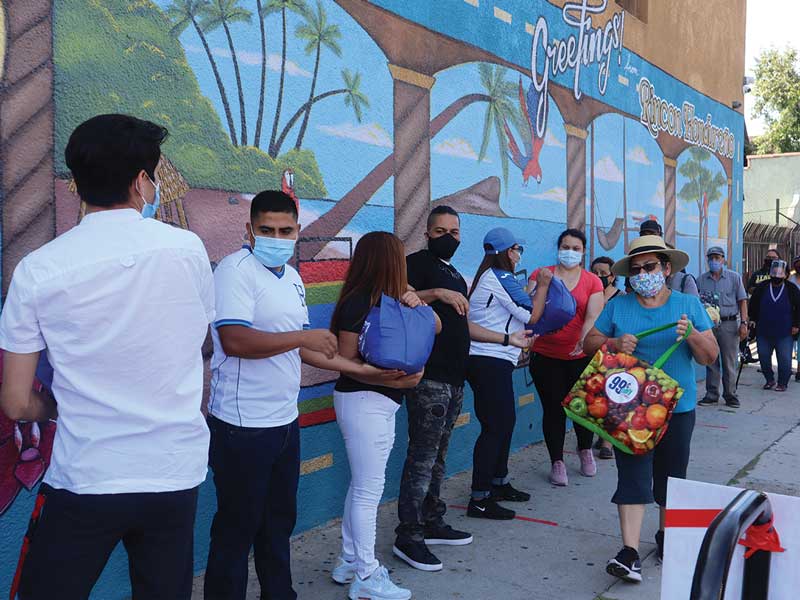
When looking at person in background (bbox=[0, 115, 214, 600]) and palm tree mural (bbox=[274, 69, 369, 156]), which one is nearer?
person in background (bbox=[0, 115, 214, 600])

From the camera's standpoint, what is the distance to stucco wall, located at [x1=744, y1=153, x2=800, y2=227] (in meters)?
29.9

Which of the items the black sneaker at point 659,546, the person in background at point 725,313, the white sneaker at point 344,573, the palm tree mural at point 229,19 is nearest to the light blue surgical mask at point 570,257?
the black sneaker at point 659,546

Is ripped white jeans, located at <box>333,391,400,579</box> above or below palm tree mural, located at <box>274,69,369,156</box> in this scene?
below

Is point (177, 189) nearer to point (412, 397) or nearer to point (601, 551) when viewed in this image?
point (412, 397)

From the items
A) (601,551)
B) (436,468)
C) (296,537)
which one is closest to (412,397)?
(436,468)

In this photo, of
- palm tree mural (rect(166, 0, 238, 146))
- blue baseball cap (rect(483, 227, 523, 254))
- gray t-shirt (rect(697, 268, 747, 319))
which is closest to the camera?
palm tree mural (rect(166, 0, 238, 146))

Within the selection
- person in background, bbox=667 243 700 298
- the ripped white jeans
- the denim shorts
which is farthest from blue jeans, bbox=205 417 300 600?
person in background, bbox=667 243 700 298

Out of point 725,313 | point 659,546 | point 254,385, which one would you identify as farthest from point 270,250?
point 725,313

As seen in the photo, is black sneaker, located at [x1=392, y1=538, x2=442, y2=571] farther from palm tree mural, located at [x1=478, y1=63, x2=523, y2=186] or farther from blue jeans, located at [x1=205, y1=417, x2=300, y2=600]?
palm tree mural, located at [x1=478, y1=63, x2=523, y2=186]

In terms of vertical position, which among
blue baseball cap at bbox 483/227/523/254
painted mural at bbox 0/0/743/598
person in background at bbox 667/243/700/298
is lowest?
person in background at bbox 667/243/700/298

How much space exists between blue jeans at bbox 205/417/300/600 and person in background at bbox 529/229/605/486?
302 centimetres

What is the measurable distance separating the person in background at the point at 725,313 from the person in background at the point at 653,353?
17.9 feet

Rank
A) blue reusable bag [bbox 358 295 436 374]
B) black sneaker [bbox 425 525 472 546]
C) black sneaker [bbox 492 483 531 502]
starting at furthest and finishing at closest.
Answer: black sneaker [bbox 492 483 531 502] < black sneaker [bbox 425 525 472 546] < blue reusable bag [bbox 358 295 436 374]

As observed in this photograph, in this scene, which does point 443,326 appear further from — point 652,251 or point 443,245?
point 652,251
